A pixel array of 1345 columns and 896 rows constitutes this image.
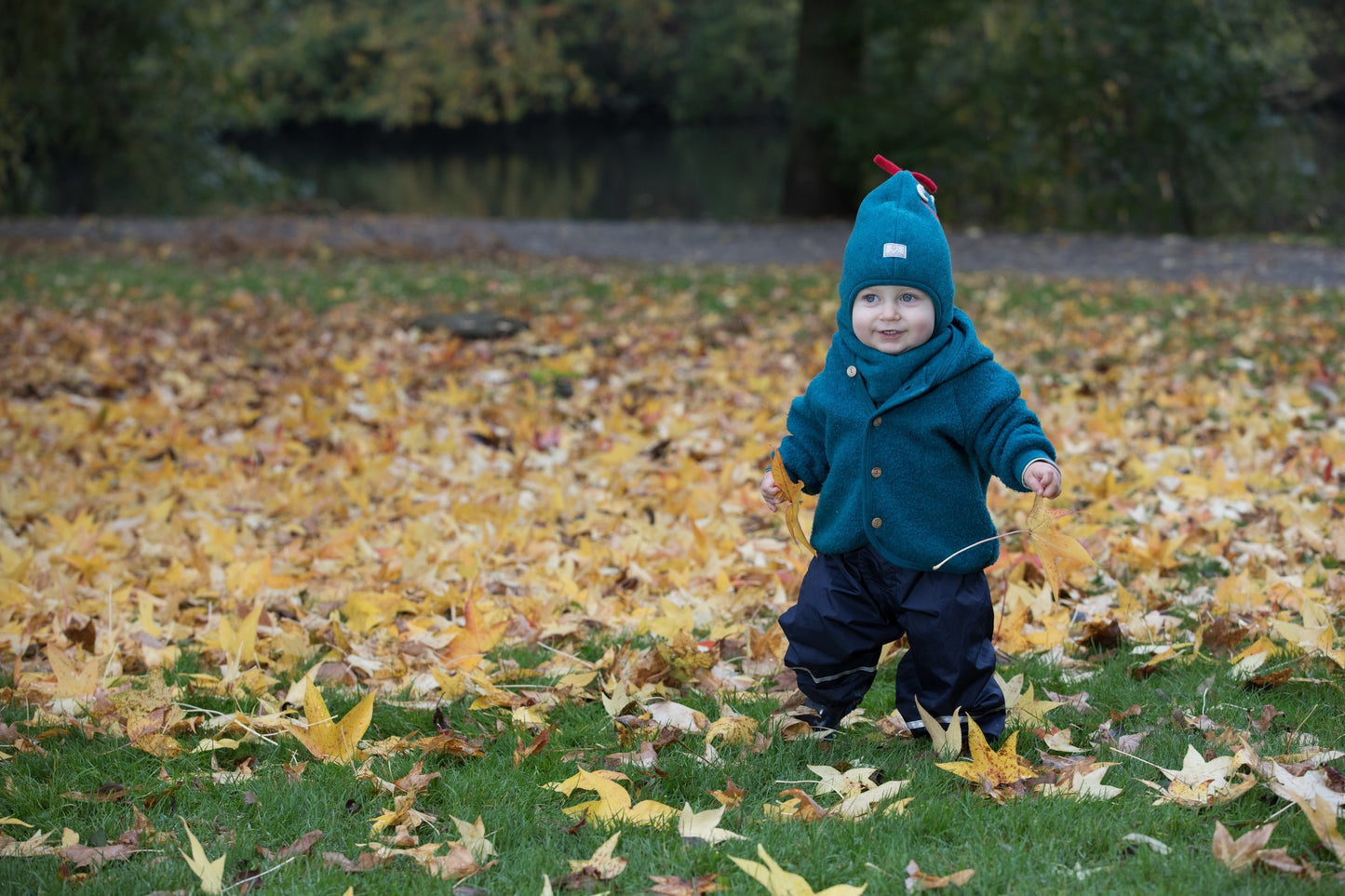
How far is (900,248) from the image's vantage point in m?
2.46

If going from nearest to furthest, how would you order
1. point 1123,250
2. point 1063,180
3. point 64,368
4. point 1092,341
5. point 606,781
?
point 606,781 < point 64,368 < point 1092,341 < point 1123,250 < point 1063,180

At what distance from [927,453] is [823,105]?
1390 cm

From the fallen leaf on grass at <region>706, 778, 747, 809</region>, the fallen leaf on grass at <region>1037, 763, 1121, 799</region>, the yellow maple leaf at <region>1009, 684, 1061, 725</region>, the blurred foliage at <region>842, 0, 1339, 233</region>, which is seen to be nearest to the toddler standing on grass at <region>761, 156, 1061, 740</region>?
the yellow maple leaf at <region>1009, 684, 1061, 725</region>

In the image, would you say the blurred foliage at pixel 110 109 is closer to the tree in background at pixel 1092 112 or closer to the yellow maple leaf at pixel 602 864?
the tree in background at pixel 1092 112

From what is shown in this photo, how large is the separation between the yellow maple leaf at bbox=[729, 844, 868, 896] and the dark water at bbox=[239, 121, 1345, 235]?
12.8 meters

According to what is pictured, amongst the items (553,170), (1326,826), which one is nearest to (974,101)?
(1326,826)

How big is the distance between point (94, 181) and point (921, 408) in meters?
18.8

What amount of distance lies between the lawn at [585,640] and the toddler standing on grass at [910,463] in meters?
0.18

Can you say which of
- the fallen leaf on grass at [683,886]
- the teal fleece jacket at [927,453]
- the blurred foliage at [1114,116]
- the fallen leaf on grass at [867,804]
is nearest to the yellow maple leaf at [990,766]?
the fallen leaf on grass at [867,804]

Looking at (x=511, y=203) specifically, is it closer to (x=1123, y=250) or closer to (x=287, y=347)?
(x=1123, y=250)

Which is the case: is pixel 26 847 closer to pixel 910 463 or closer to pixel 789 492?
pixel 789 492

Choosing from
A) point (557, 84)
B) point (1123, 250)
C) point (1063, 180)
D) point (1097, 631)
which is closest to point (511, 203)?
point (557, 84)

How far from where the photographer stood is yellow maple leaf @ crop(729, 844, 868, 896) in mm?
1979

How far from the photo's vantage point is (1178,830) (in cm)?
219
